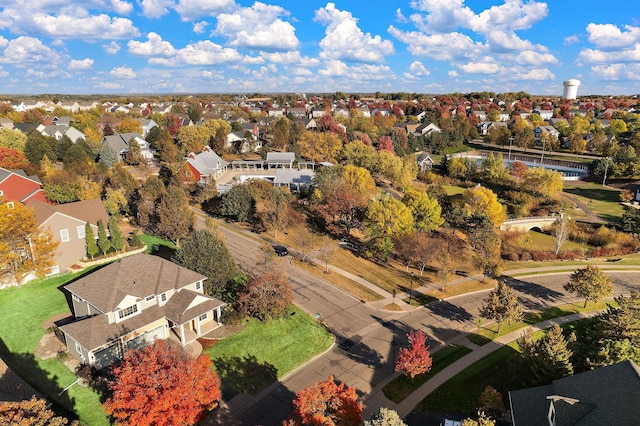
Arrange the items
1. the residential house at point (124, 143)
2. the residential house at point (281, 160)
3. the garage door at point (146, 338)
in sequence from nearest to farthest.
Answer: the garage door at point (146, 338) < the residential house at point (281, 160) < the residential house at point (124, 143)

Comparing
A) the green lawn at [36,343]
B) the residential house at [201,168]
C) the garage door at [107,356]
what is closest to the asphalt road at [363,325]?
the green lawn at [36,343]

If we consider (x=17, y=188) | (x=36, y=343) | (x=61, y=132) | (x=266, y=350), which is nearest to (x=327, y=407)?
(x=266, y=350)

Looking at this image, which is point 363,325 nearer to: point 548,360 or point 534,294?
point 548,360

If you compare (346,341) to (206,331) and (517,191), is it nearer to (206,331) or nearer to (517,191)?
(206,331)

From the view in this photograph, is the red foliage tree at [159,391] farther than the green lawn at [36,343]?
No

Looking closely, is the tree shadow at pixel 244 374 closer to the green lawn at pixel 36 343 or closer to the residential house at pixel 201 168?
the green lawn at pixel 36 343

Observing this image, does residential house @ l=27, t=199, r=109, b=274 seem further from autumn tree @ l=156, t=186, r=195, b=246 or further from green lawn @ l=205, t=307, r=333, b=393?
green lawn @ l=205, t=307, r=333, b=393
